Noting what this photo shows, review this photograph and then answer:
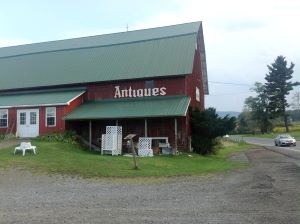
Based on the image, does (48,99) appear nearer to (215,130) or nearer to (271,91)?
(215,130)

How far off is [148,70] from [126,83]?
2.03 m

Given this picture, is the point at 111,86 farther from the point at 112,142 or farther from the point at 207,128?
the point at 207,128

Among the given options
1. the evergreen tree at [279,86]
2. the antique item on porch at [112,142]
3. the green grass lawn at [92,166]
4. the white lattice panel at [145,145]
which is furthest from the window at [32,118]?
the evergreen tree at [279,86]

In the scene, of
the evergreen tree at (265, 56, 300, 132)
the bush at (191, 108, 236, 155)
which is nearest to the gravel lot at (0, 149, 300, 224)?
the bush at (191, 108, 236, 155)

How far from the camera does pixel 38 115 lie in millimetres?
33750

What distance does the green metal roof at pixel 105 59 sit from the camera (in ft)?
115

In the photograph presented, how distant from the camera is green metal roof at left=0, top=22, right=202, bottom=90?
115 ft

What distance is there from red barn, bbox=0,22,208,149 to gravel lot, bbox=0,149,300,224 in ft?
44.3

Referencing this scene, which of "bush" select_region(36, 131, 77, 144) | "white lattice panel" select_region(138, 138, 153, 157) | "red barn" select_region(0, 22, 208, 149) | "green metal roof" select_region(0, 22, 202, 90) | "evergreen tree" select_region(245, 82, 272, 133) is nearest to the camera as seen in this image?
"white lattice panel" select_region(138, 138, 153, 157)

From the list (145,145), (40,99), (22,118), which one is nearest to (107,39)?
(40,99)

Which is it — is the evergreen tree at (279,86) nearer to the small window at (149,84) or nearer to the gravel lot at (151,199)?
the small window at (149,84)

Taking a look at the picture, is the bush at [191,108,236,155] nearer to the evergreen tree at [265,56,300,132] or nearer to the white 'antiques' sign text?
the white 'antiques' sign text

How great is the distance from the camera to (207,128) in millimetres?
32719

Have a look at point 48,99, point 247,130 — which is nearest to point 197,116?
point 48,99
